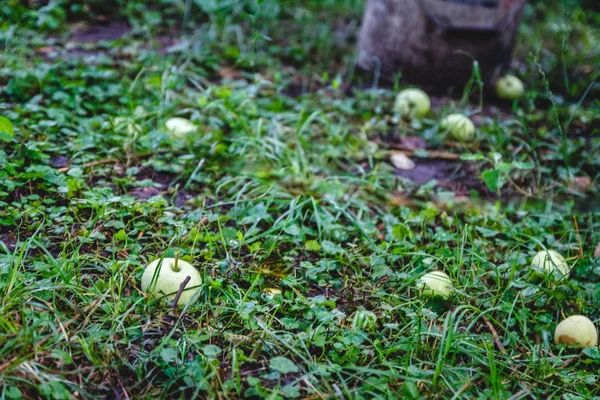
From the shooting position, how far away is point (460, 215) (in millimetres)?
2688

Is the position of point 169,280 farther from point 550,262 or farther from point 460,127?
point 460,127

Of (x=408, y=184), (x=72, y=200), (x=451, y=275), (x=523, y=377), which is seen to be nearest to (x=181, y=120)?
(x=72, y=200)

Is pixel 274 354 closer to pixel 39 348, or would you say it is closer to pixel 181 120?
pixel 39 348

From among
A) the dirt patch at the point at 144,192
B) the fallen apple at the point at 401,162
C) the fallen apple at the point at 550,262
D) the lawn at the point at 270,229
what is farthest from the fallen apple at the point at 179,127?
the fallen apple at the point at 550,262

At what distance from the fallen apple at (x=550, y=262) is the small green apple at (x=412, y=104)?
1.58 m

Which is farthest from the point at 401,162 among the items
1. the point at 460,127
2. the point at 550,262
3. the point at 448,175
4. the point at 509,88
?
the point at 509,88

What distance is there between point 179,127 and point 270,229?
3.31 feet

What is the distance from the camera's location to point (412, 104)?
3.62 metres

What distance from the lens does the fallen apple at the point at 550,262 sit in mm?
2170

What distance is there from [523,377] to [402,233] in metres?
0.83

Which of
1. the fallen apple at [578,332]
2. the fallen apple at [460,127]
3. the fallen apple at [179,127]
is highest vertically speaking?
the fallen apple at [179,127]

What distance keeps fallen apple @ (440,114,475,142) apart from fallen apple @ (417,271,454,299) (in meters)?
1.52

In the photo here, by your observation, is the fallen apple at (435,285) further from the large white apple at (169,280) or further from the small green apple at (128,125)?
the small green apple at (128,125)

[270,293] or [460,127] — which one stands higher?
[460,127]
